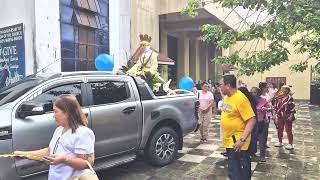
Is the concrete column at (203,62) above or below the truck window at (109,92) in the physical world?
above

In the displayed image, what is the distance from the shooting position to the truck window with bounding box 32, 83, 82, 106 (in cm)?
489

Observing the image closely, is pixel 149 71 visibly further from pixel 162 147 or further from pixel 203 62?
pixel 203 62

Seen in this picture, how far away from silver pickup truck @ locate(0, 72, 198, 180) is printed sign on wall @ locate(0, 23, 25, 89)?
5257 millimetres

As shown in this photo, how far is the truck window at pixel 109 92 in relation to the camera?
556cm

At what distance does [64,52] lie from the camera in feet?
36.0

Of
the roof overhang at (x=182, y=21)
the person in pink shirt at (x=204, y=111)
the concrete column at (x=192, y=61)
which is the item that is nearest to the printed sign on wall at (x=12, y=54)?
the person in pink shirt at (x=204, y=111)

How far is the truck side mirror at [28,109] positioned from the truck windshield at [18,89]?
0.92ft

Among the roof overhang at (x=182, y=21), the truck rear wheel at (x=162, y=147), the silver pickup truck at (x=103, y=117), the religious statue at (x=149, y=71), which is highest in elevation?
the roof overhang at (x=182, y=21)

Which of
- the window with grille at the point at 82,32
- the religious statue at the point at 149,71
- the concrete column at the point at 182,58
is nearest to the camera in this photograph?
the religious statue at the point at 149,71

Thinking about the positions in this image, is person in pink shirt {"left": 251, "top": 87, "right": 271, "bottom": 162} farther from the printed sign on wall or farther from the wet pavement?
the printed sign on wall

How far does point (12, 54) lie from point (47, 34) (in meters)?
1.25

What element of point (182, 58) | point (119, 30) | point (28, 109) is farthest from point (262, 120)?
point (182, 58)

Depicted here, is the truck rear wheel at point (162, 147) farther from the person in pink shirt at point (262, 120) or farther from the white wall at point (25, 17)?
the white wall at point (25, 17)

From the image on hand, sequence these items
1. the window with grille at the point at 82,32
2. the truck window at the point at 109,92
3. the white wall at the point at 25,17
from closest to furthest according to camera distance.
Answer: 1. the truck window at the point at 109,92
2. the white wall at the point at 25,17
3. the window with grille at the point at 82,32
